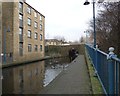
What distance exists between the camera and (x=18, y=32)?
140 ft

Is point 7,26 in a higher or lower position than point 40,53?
higher

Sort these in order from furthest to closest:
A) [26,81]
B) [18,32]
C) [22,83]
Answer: [18,32] < [26,81] < [22,83]

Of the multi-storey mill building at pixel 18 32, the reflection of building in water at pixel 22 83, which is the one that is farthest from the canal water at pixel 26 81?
the multi-storey mill building at pixel 18 32

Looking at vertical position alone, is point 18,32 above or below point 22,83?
above

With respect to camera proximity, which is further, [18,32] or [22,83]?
[18,32]

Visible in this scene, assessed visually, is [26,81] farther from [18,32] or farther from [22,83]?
[18,32]

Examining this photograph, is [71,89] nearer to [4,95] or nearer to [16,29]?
[4,95]

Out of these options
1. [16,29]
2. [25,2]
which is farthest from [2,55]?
[25,2]

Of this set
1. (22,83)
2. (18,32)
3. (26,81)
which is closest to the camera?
(22,83)

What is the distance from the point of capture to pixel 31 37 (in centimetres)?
5153

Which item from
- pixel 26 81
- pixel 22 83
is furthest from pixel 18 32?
pixel 22 83

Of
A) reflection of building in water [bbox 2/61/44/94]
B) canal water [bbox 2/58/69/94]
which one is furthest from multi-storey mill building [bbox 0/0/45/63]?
reflection of building in water [bbox 2/61/44/94]

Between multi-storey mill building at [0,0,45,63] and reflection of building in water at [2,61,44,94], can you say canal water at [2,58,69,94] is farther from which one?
multi-storey mill building at [0,0,45,63]

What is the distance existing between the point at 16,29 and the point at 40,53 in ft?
60.2
